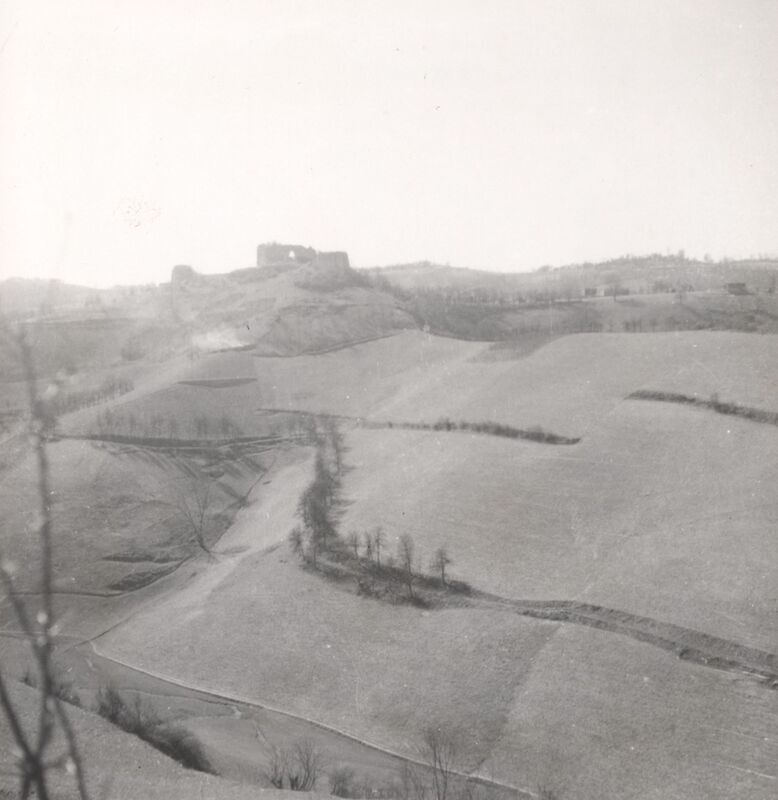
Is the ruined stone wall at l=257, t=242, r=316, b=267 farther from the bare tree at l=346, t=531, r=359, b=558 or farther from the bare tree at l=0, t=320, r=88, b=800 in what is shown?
the bare tree at l=346, t=531, r=359, b=558

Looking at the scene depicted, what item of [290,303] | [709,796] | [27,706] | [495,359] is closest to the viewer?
[709,796]

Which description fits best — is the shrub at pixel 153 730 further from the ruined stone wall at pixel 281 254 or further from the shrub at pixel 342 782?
the ruined stone wall at pixel 281 254

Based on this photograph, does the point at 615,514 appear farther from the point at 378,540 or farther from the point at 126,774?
the point at 126,774

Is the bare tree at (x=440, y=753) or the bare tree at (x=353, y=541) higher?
the bare tree at (x=353, y=541)

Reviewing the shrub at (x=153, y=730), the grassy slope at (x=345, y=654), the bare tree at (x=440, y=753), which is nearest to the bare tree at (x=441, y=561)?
the grassy slope at (x=345, y=654)

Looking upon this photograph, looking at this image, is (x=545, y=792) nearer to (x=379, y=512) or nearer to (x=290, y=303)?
(x=379, y=512)

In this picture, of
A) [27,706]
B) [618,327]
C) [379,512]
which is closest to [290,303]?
[618,327]

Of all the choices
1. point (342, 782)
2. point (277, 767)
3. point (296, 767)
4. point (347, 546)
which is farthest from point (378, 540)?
point (342, 782)
